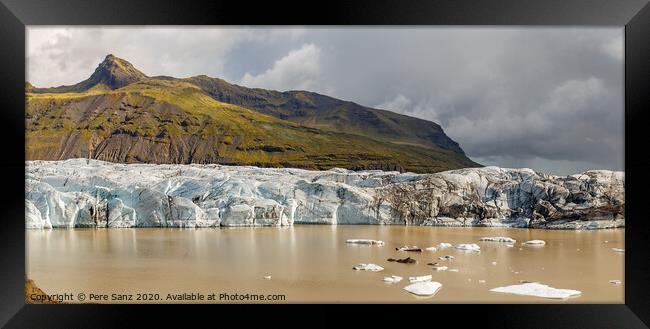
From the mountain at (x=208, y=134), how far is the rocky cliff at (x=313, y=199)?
58.3 ft

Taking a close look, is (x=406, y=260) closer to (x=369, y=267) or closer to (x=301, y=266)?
(x=369, y=267)

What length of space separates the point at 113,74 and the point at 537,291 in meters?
44.9

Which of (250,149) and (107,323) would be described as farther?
(250,149)

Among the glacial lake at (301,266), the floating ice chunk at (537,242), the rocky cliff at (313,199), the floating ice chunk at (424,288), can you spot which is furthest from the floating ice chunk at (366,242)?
the rocky cliff at (313,199)

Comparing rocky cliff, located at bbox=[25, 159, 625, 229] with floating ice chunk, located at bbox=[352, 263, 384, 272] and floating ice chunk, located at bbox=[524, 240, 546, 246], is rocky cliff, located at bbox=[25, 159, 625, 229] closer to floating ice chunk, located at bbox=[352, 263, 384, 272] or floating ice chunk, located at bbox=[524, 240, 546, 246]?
floating ice chunk, located at bbox=[524, 240, 546, 246]

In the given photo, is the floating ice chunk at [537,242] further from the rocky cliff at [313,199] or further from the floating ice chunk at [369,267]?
the floating ice chunk at [369,267]

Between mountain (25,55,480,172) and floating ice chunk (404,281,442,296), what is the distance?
95.6 ft

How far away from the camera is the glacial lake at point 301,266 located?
5395mm

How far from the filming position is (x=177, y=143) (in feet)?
120

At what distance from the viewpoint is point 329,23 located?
3.15 m

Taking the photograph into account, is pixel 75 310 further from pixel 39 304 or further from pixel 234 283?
pixel 234 283

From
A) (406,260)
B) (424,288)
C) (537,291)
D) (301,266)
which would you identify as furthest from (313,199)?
(537,291)
